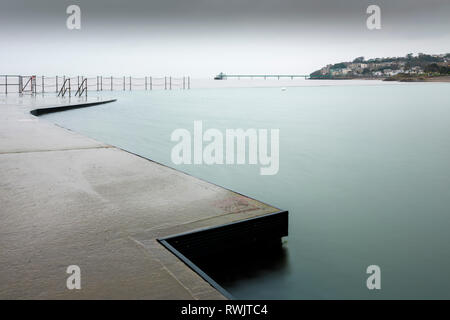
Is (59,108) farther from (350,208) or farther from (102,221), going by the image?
(102,221)

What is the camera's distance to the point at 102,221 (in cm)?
232

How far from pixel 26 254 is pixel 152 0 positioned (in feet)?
82.1

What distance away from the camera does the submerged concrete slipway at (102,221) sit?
160 centimetres

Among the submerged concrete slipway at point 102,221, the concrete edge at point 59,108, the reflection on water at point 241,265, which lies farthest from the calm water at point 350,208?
the concrete edge at point 59,108

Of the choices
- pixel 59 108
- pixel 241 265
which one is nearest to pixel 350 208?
pixel 241 265

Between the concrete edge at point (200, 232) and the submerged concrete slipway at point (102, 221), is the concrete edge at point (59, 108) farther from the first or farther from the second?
the concrete edge at point (200, 232)

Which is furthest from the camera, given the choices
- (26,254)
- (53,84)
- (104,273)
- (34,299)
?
(53,84)

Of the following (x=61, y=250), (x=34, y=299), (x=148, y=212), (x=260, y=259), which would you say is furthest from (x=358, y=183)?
(x=34, y=299)

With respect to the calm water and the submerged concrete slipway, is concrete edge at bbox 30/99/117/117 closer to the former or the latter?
the calm water

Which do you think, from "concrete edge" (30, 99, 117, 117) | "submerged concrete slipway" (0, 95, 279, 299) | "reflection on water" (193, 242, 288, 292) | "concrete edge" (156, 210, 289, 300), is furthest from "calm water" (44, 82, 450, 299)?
"concrete edge" (30, 99, 117, 117)

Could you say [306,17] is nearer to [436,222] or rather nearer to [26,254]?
[436,222]

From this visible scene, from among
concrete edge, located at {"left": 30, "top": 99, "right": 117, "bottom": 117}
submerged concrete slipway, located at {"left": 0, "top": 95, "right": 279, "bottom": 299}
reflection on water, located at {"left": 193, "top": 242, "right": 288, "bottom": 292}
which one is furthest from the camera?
concrete edge, located at {"left": 30, "top": 99, "right": 117, "bottom": 117}

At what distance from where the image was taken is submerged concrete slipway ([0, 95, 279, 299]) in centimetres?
160
